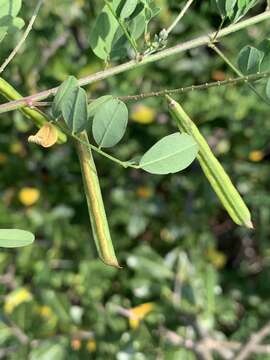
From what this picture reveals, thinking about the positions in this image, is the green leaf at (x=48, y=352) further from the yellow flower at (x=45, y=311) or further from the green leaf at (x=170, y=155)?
the green leaf at (x=170, y=155)

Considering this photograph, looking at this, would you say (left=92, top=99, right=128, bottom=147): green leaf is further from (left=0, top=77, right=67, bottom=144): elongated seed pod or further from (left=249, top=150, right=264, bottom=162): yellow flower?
(left=249, top=150, right=264, bottom=162): yellow flower

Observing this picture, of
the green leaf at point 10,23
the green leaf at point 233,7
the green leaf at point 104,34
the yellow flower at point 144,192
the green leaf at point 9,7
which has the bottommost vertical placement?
the green leaf at point 233,7

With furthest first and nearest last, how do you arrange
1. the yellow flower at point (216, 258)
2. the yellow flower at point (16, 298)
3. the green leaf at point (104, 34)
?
the yellow flower at point (216, 258) < the yellow flower at point (16, 298) < the green leaf at point (104, 34)

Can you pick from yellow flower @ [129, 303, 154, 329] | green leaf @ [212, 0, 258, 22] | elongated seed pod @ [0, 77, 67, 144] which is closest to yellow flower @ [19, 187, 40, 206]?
yellow flower @ [129, 303, 154, 329]

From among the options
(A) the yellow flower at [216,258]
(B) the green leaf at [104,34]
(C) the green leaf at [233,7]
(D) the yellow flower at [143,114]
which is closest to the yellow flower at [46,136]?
(B) the green leaf at [104,34]

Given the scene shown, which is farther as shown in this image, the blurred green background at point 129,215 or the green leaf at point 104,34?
the blurred green background at point 129,215

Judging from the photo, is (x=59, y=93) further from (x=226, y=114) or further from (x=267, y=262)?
(x=267, y=262)

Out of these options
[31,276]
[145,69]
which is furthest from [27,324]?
[145,69]
